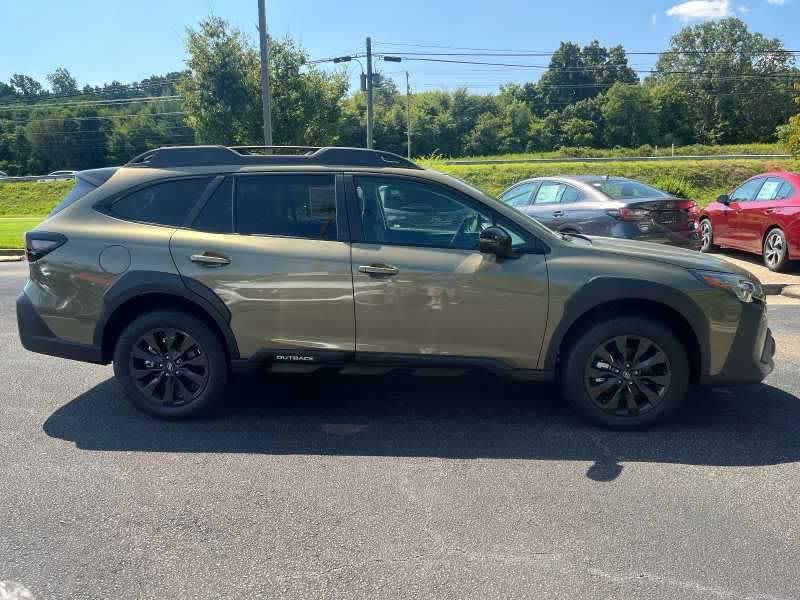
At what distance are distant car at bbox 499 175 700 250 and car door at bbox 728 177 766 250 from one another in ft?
5.17

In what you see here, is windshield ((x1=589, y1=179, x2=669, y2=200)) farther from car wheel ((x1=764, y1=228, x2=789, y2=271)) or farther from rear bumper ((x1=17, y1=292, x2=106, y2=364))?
rear bumper ((x1=17, y1=292, x2=106, y2=364))

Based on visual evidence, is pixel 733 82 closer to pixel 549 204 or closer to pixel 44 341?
pixel 549 204

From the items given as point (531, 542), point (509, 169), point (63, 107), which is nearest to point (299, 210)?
point (531, 542)

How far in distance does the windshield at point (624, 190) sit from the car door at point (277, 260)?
6.77m

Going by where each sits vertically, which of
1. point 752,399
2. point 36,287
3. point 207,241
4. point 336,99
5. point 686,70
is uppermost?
point 686,70

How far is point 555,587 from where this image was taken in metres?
2.79

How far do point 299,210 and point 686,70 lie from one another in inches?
3914

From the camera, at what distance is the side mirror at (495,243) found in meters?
4.27

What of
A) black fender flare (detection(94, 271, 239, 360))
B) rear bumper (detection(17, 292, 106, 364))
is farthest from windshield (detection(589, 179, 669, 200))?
rear bumper (detection(17, 292, 106, 364))

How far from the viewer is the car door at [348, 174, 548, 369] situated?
14.1ft

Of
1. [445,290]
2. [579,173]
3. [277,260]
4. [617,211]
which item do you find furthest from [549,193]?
[579,173]

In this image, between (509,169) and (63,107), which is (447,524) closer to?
(509,169)

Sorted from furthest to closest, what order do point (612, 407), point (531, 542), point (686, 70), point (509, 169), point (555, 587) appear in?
point (686, 70) < point (509, 169) < point (612, 407) < point (531, 542) < point (555, 587)

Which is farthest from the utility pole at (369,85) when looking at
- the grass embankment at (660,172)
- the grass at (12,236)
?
the grass at (12,236)
